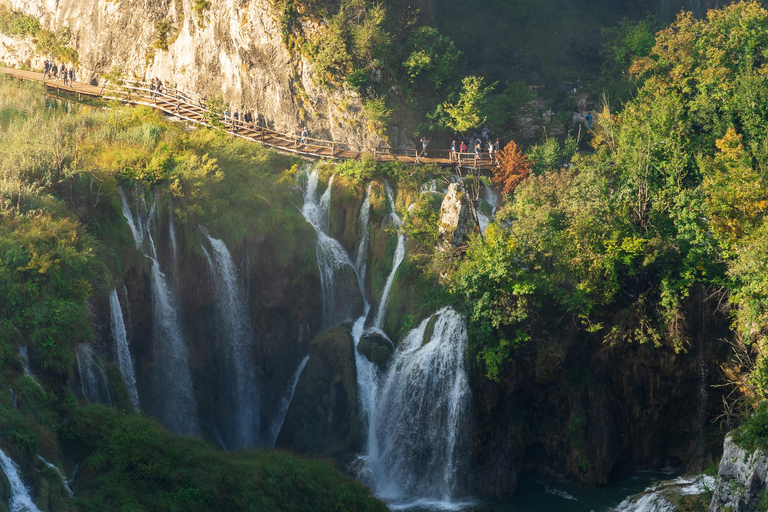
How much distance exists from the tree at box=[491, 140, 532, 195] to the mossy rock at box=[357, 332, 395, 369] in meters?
12.1

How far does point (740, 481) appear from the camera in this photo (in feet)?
77.5

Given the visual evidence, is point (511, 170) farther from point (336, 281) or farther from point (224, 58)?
point (224, 58)

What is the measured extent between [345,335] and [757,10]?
27739mm

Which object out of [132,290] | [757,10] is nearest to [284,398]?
[132,290]

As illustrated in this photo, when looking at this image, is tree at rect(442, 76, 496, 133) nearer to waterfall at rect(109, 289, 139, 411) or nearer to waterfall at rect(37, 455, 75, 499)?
waterfall at rect(109, 289, 139, 411)

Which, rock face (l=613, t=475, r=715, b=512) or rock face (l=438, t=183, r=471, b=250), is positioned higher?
rock face (l=438, t=183, r=471, b=250)

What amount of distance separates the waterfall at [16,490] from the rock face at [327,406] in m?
15.3

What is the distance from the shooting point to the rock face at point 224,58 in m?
47.8

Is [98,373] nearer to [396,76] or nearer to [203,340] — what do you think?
[203,340]

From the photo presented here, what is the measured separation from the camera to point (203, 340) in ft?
118

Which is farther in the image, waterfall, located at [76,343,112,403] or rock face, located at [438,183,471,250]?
A: rock face, located at [438,183,471,250]

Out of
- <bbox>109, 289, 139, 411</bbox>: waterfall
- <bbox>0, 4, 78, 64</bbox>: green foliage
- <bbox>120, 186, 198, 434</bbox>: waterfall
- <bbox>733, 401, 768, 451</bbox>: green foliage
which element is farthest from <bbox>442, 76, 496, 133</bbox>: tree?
<bbox>733, 401, 768, 451</bbox>: green foliage

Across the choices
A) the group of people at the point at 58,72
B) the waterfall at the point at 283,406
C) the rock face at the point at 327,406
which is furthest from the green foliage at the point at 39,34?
the rock face at the point at 327,406

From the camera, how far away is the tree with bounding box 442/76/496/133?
47938 mm
